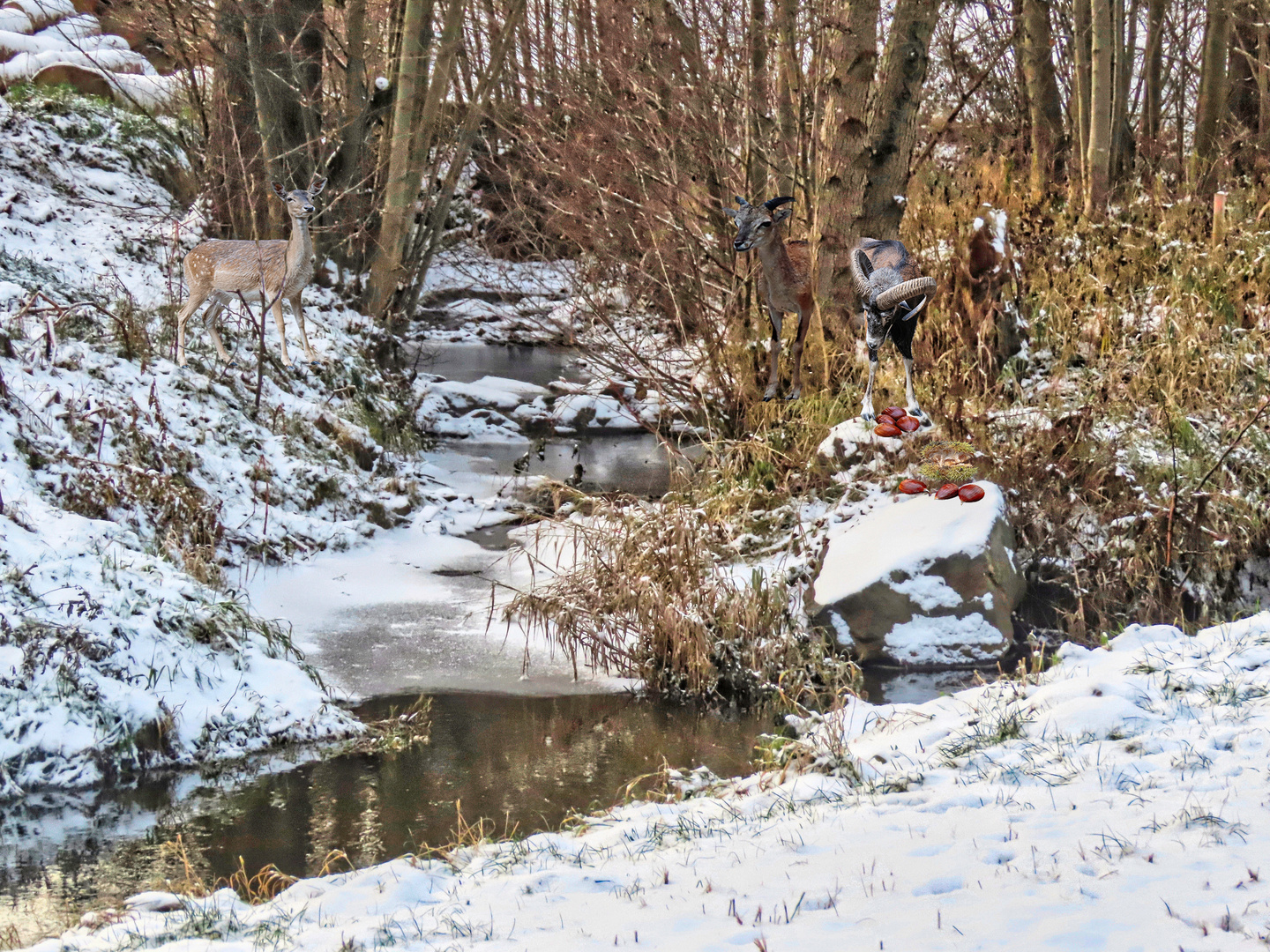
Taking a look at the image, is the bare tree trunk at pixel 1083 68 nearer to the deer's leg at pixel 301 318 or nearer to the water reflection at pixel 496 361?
the water reflection at pixel 496 361

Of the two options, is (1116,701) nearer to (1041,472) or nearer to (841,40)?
(1041,472)

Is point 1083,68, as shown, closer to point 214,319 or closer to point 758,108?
point 758,108

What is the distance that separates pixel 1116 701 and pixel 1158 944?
1965mm

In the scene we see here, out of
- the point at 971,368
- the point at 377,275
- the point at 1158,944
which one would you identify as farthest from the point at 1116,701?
the point at 377,275

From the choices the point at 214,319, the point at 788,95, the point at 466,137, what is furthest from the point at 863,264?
the point at 466,137

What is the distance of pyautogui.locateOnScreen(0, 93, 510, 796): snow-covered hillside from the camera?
5793 mm

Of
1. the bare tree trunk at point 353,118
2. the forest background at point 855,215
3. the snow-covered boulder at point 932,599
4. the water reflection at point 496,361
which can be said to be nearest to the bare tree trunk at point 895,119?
the forest background at point 855,215

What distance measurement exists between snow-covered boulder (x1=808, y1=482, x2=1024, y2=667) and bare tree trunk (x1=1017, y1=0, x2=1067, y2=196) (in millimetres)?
6544

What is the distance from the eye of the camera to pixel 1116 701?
182 inches

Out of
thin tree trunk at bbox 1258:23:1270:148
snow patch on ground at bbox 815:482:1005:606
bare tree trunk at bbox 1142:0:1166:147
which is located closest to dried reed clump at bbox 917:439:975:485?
snow patch on ground at bbox 815:482:1005:606

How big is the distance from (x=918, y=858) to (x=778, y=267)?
4.13 meters

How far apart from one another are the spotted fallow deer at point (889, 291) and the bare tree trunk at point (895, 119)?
1.22m

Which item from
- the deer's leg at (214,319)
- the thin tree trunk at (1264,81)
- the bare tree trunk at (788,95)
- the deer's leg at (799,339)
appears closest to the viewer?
the deer's leg at (799,339)

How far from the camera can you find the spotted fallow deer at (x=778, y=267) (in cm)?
625
